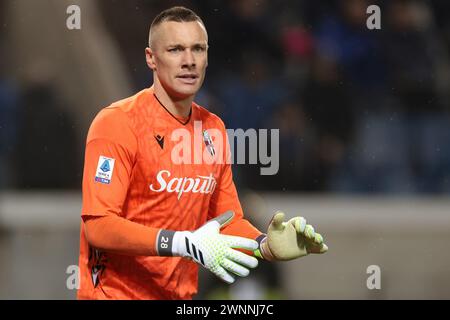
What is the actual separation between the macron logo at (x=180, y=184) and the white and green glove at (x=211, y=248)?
17.1 inches

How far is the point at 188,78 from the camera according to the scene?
5371 mm

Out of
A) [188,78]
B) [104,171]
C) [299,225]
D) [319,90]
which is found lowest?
[299,225]

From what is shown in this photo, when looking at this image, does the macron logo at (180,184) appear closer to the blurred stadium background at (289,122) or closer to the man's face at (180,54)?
the man's face at (180,54)

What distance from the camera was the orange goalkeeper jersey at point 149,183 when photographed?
17.1 feet

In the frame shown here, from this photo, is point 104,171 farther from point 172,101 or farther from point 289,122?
point 289,122

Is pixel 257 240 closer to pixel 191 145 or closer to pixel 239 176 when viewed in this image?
pixel 191 145

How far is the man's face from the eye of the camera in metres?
5.34

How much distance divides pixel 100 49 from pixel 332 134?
2.43 meters

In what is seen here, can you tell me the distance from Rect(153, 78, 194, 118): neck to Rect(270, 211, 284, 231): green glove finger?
0.86 m

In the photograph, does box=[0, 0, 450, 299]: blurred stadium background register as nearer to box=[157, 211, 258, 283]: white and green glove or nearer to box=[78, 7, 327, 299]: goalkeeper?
box=[78, 7, 327, 299]: goalkeeper

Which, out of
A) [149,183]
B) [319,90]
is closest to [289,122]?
[319,90]

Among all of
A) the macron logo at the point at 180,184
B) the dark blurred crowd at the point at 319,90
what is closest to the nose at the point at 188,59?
the macron logo at the point at 180,184

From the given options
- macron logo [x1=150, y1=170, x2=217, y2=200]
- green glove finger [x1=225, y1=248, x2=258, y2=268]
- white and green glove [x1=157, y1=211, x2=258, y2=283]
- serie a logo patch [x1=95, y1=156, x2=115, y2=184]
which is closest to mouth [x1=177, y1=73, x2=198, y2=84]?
macron logo [x1=150, y1=170, x2=217, y2=200]

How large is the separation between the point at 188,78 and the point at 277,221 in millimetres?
924
